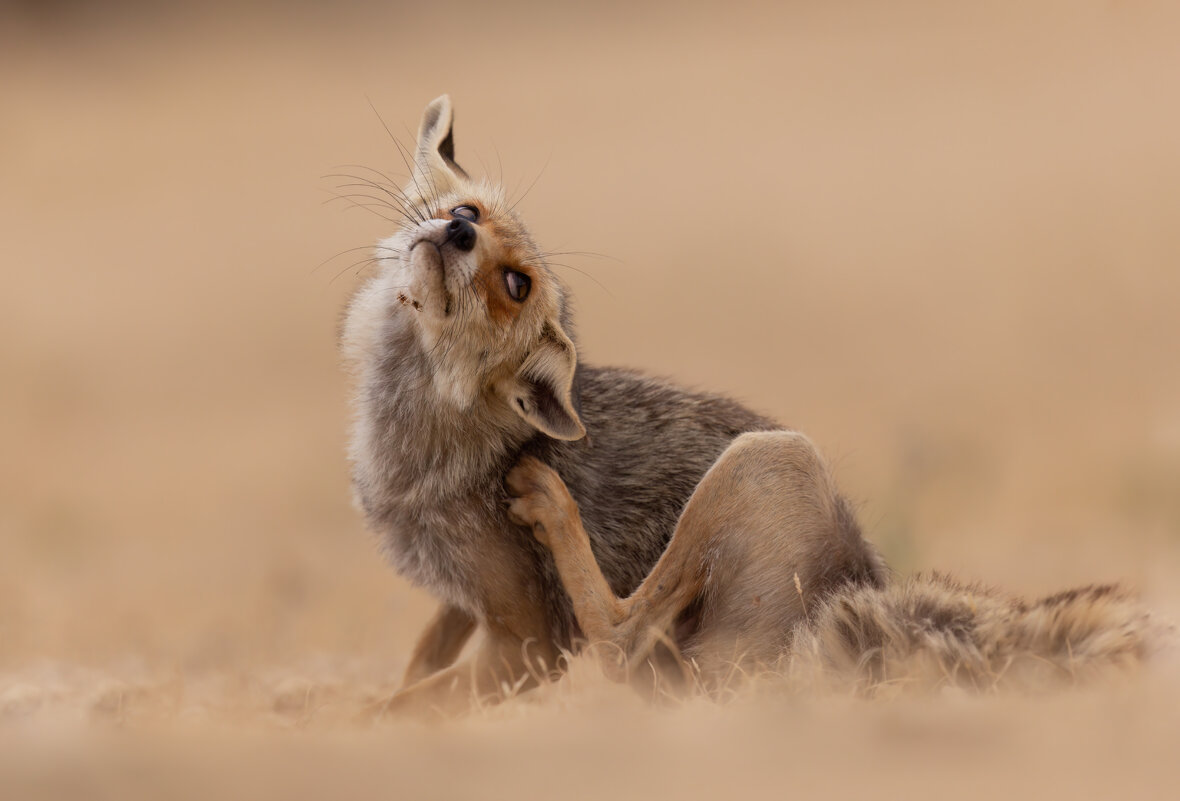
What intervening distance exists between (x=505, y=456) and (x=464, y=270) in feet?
3.52

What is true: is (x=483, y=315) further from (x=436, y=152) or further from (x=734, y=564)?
(x=734, y=564)

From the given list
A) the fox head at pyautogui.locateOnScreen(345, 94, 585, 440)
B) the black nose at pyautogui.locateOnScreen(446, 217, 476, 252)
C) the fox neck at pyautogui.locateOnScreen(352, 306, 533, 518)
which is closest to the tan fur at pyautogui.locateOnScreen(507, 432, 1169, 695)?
the fox neck at pyautogui.locateOnScreen(352, 306, 533, 518)

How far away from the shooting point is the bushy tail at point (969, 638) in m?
4.80

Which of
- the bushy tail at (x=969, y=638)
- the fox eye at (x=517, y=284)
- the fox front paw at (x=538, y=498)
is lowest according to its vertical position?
the bushy tail at (x=969, y=638)

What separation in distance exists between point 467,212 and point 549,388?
3.78ft

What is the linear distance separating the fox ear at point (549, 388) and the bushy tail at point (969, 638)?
1.64 m

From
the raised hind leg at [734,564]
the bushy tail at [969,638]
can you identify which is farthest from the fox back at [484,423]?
the bushy tail at [969,638]

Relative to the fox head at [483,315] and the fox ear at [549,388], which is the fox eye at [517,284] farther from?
the fox ear at [549,388]

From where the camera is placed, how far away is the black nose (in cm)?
586

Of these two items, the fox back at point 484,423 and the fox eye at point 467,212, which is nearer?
the fox back at point 484,423

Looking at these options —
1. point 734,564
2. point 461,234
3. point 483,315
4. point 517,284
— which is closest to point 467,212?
point 461,234

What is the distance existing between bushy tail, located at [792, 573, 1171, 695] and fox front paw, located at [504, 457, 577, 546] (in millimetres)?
1406

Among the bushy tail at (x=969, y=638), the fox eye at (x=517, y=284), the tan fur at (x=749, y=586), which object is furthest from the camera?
the fox eye at (x=517, y=284)

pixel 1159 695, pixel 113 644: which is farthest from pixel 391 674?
pixel 1159 695
